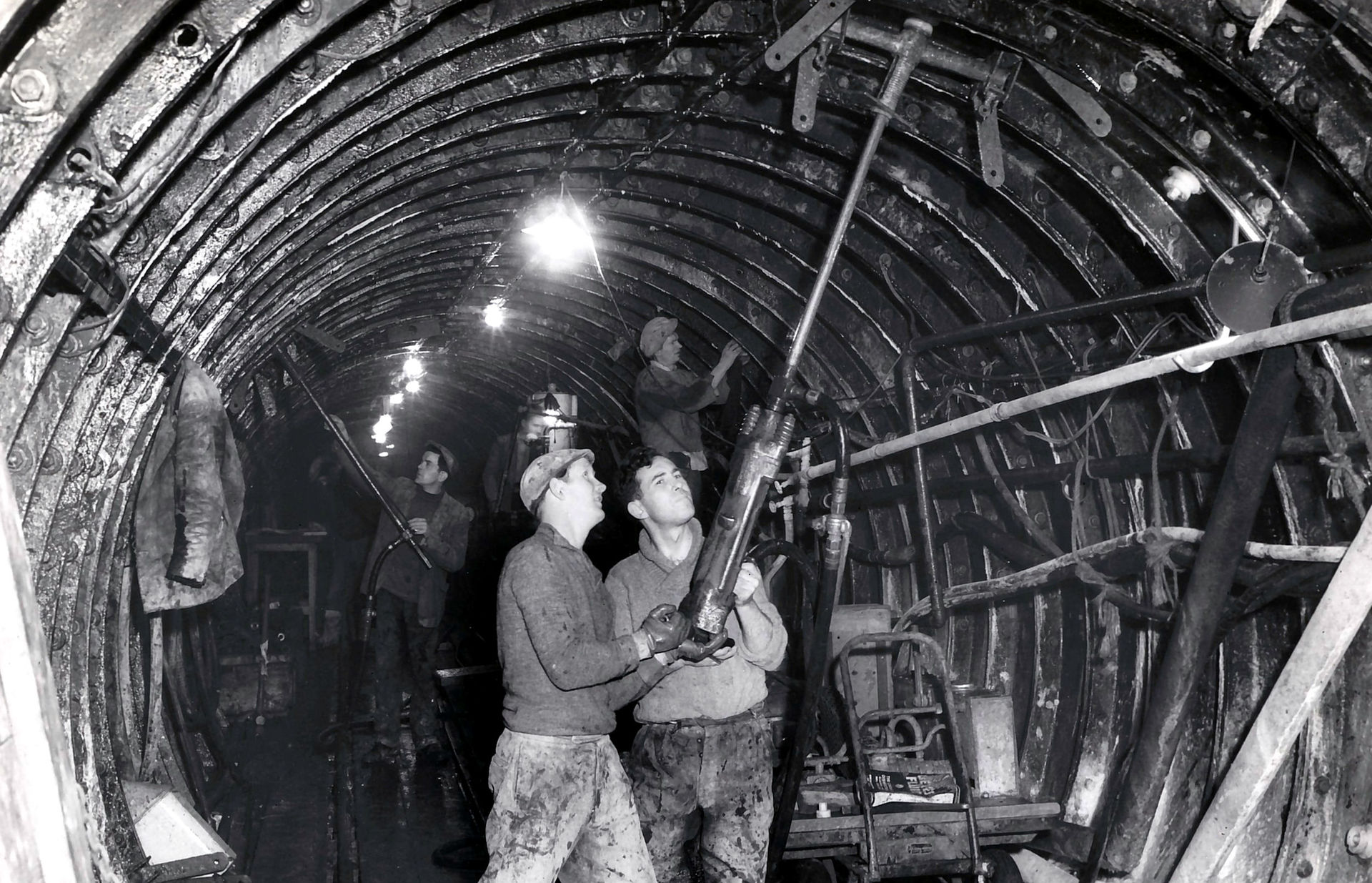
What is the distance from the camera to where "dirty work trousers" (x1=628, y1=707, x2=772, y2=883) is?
15.0 feet

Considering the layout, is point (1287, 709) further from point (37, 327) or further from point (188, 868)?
point (188, 868)

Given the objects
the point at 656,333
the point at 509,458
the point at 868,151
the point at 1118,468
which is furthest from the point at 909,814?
the point at 509,458

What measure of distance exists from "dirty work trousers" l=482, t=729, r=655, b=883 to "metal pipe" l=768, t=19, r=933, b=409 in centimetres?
191

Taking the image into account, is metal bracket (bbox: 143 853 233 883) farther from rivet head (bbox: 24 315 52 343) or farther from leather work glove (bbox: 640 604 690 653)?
rivet head (bbox: 24 315 52 343)

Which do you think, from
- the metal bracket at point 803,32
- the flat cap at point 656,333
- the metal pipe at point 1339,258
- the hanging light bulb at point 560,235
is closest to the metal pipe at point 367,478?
the hanging light bulb at point 560,235

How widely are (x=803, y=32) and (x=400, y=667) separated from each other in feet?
24.6

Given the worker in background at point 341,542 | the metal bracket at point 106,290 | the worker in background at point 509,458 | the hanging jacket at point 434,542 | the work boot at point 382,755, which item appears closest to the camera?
the metal bracket at point 106,290

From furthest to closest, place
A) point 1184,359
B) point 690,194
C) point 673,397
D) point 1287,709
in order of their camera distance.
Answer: point 673,397 < point 690,194 < point 1184,359 < point 1287,709

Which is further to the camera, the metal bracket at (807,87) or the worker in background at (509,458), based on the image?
the worker in background at (509,458)

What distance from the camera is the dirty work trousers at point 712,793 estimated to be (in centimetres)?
457

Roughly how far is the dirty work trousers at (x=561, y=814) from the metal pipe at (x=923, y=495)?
2522 mm

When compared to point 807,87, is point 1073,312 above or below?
below

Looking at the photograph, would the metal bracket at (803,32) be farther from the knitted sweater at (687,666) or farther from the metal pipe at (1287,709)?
the metal pipe at (1287,709)

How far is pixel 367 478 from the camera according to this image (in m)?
10.6
